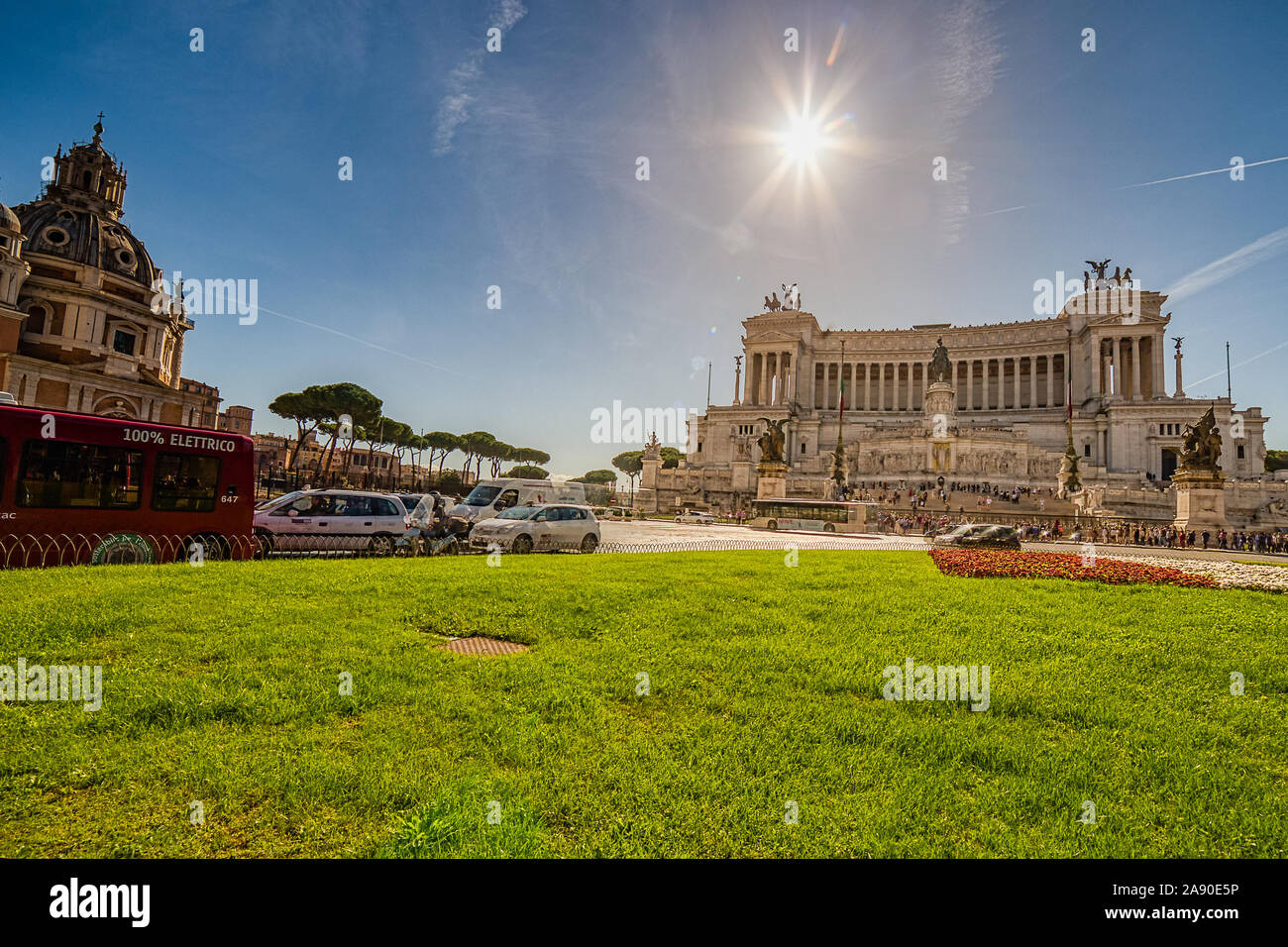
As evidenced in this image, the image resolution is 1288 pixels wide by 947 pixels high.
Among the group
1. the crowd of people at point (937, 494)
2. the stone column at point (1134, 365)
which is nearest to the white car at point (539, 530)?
the crowd of people at point (937, 494)

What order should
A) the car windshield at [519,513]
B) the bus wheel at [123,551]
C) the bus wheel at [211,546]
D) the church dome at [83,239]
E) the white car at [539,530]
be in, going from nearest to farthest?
the bus wheel at [123,551] → the bus wheel at [211,546] → the white car at [539,530] → the car windshield at [519,513] → the church dome at [83,239]

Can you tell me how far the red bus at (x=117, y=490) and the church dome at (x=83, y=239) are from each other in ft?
197

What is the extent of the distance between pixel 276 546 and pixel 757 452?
6486cm

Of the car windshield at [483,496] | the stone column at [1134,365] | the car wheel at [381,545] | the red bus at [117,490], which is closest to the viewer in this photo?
the red bus at [117,490]

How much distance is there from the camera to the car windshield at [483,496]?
2364 cm

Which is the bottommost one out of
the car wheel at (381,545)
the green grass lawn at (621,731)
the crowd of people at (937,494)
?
the green grass lawn at (621,731)

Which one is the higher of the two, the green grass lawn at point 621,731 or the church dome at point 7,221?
the church dome at point 7,221

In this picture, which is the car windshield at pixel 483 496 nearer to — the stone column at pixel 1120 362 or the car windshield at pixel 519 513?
the car windshield at pixel 519 513

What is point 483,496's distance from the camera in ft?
78.5

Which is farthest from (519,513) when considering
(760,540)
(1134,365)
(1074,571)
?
(1134,365)

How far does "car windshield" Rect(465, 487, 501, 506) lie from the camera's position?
77.6 ft

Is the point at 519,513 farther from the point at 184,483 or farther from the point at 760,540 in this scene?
the point at 760,540

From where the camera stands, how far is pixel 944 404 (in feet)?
203
